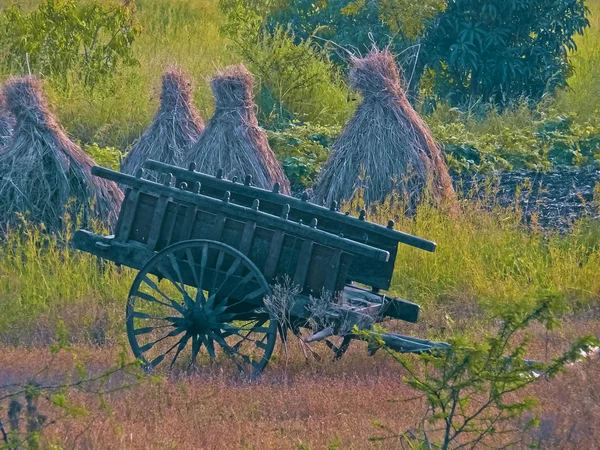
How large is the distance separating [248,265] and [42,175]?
4.09 metres

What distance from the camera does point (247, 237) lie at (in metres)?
6.65

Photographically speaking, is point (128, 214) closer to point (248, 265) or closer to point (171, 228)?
point (171, 228)

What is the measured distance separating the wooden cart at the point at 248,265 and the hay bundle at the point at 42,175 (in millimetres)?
2969

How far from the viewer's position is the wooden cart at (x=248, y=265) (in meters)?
6.51

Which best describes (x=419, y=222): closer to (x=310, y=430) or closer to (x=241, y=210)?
(x=241, y=210)

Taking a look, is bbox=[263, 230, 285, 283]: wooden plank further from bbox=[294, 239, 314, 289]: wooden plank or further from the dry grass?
the dry grass

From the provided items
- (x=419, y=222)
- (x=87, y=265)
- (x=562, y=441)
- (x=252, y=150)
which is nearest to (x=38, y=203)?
(x=87, y=265)

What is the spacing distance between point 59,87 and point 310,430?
36.6 feet

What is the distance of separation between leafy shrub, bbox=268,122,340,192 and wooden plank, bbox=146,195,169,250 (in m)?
5.56

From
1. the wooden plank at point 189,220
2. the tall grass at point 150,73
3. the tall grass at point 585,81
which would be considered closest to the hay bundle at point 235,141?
the tall grass at point 150,73

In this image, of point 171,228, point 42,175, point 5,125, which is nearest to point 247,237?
point 171,228

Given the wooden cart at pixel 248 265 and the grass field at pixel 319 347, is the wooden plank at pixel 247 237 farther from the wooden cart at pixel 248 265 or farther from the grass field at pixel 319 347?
the grass field at pixel 319 347

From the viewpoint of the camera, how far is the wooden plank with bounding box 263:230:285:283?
6.59m

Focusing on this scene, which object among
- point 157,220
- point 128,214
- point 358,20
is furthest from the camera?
point 358,20
